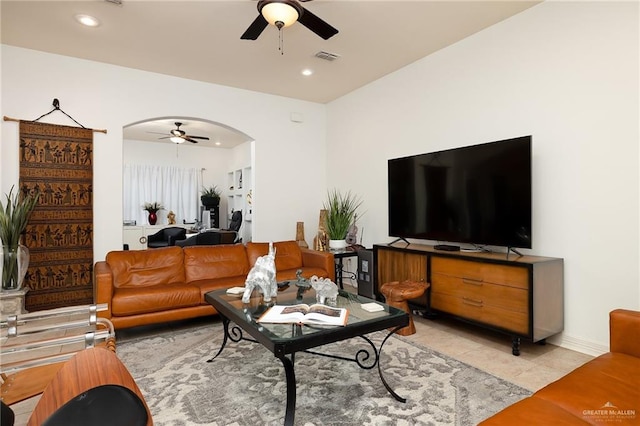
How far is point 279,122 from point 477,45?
2977mm

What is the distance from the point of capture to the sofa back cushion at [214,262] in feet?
12.4

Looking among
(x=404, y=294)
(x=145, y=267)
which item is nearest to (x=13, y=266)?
(x=145, y=267)

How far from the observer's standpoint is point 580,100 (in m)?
2.86

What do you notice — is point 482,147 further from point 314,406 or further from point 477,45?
point 314,406

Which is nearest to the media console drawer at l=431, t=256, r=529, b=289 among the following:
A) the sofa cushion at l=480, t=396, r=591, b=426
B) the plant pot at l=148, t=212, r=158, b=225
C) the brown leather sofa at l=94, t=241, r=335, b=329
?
the brown leather sofa at l=94, t=241, r=335, b=329

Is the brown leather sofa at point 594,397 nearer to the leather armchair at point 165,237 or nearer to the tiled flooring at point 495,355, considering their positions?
the tiled flooring at point 495,355

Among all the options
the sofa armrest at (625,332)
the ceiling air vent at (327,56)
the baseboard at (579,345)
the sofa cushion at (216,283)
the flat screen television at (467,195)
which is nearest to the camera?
the sofa armrest at (625,332)

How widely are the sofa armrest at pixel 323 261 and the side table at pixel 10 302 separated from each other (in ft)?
9.77

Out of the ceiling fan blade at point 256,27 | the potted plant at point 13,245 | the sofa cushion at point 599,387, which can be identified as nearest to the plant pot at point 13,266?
the potted plant at point 13,245

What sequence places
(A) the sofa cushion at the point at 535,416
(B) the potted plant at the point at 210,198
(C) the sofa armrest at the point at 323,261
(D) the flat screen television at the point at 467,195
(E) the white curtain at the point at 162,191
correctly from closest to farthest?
(A) the sofa cushion at the point at 535,416 → (D) the flat screen television at the point at 467,195 → (C) the sofa armrest at the point at 323,261 → (E) the white curtain at the point at 162,191 → (B) the potted plant at the point at 210,198

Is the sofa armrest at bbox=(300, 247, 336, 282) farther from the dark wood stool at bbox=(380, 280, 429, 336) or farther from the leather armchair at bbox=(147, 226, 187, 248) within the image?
the leather armchair at bbox=(147, 226, 187, 248)

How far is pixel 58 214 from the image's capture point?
4.05m

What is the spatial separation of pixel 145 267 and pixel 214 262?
0.68 metres

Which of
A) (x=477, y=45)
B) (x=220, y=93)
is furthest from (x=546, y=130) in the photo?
(x=220, y=93)
